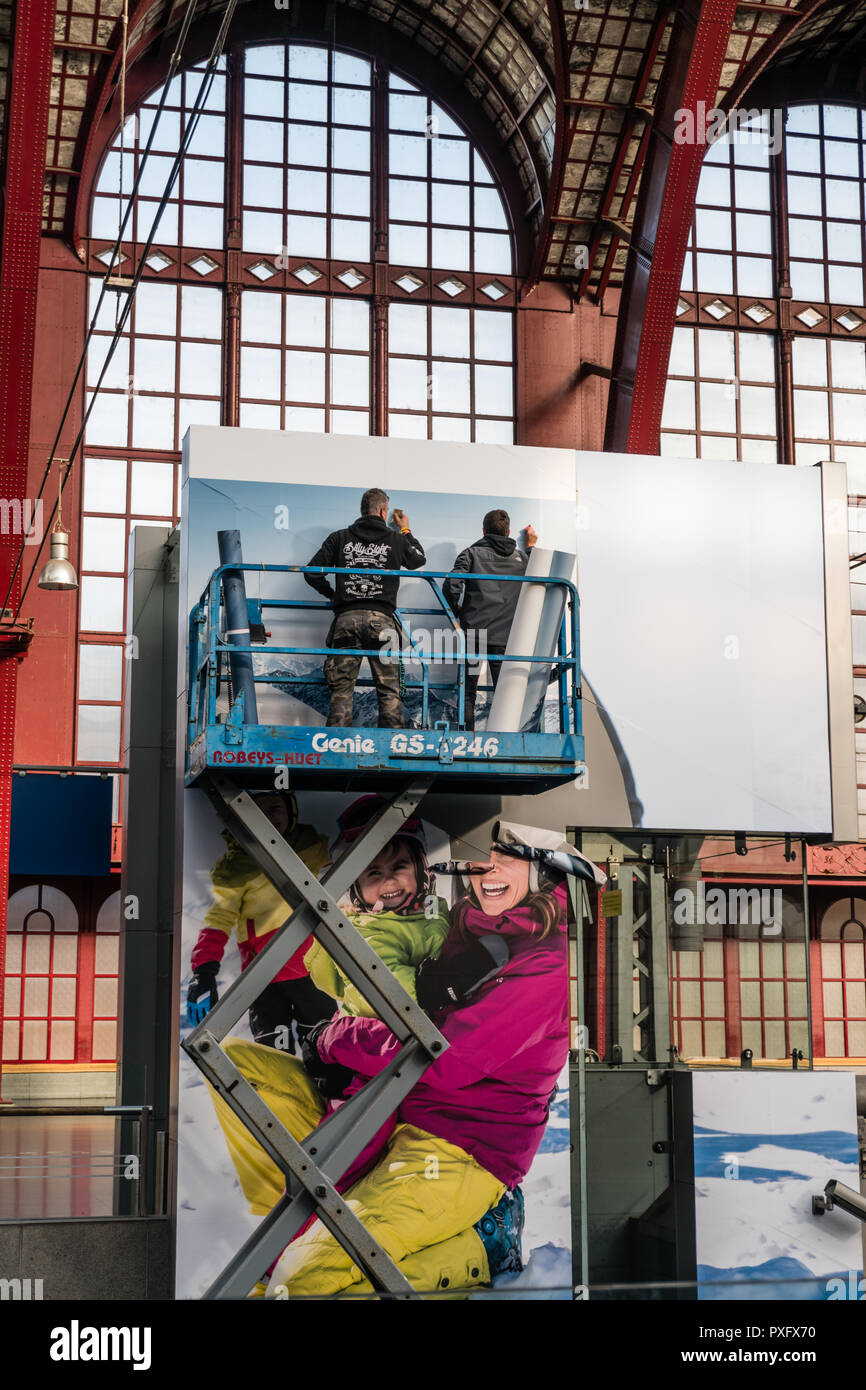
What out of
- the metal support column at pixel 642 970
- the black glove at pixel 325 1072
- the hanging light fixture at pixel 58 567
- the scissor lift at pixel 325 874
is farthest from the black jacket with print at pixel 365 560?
the hanging light fixture at pixel 58 567

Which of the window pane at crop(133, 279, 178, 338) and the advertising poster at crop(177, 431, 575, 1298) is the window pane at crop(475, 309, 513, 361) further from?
the advertising poster at crop(177, 431, 575, 1298)

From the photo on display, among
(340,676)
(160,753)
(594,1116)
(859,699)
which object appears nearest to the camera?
(340,676)

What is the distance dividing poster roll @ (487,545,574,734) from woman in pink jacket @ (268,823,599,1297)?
1.35 meters

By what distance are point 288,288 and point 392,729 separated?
58.8 ft

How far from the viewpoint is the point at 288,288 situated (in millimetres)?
29078

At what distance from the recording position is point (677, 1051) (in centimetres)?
1555

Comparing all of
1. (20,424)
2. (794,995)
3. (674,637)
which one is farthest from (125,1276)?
(20,424)

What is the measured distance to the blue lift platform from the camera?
13.0 meters

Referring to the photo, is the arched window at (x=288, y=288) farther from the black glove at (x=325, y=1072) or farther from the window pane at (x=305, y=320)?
the black glove at (x=325, y=1072)

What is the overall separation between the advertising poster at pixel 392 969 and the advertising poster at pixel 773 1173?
1.60m

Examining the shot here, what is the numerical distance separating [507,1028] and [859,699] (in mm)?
16981

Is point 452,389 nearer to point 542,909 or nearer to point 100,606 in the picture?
point 100,606

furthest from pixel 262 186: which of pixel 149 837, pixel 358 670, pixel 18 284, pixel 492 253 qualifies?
pixel 358 670

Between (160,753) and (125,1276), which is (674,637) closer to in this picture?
(160,753)
